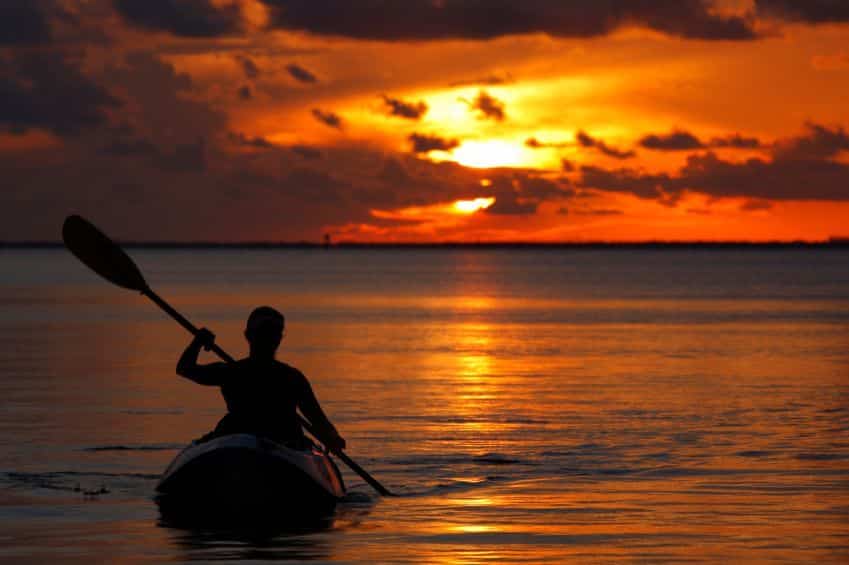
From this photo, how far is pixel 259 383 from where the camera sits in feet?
53.9

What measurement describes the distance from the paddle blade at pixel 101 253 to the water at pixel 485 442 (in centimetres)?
234

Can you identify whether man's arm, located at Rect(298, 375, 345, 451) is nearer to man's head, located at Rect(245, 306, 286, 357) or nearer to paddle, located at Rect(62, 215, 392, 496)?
man's head, located at Rect(245, 306, 286, 357)

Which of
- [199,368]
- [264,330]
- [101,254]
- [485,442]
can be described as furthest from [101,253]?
[485,442]

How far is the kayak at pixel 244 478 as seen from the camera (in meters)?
16.4

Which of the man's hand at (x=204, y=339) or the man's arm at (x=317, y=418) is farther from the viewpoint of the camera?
the man's arm at (x=317, y=418)

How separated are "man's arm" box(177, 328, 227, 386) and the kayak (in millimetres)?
588

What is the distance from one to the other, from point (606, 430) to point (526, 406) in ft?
12.9

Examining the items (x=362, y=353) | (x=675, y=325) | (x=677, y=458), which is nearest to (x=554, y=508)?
(x=677, y=458)

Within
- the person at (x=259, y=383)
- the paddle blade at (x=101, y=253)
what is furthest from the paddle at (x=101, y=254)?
the person at (x=259, y=383)

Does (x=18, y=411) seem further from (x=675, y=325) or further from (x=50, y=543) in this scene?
(x=675, y=325)

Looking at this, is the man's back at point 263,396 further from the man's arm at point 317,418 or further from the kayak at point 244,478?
the kayak at point 244,478

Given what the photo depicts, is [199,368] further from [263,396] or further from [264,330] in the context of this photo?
[264,330]

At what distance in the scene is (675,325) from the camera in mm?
60594

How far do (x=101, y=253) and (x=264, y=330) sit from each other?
4.15 m
